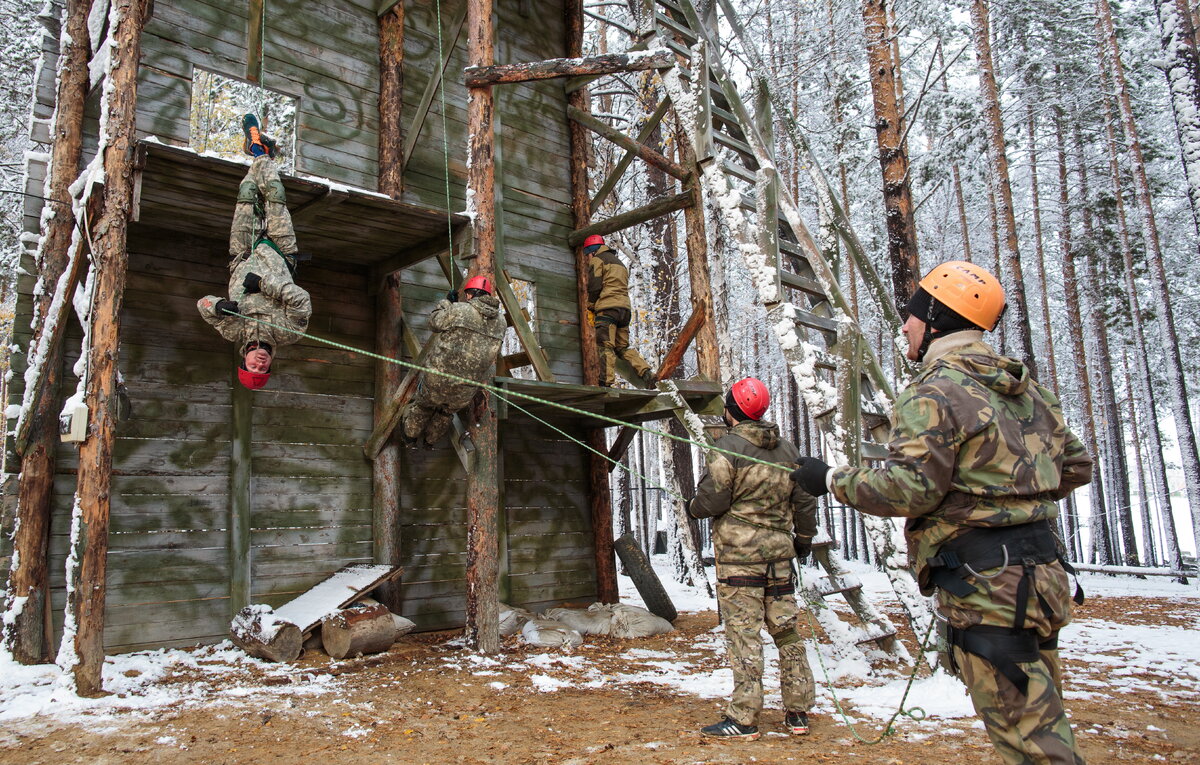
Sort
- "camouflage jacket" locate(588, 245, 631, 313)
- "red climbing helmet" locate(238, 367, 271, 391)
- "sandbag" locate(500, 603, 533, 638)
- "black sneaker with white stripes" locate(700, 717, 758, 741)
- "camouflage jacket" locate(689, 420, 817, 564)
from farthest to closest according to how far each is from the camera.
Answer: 1. "camouflage jacket" locate(588, 245, 631, 313)
2. "sandbag" locate(500, 603, 533, 638)
3. "red climbing helmet" locate(238, 367, 271, 391)
4. "camouflage jacket" locate(689, 420, 817, 564)
5. "black sneaker with white stripes" locate(700, 717, 758, 741)

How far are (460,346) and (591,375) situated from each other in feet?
11.3

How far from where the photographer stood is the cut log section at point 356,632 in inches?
267

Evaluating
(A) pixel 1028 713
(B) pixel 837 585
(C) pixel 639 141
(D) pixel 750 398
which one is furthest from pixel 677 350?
(A) pixel 1028 713

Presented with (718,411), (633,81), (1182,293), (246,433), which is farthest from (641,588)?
(1182,293)

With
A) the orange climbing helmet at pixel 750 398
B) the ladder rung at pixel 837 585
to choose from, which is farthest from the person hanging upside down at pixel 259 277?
the ladder rung at pixel 837 585

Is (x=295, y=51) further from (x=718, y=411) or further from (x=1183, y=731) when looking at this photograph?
(x=1183, y=731)

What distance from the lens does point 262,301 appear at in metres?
6.03

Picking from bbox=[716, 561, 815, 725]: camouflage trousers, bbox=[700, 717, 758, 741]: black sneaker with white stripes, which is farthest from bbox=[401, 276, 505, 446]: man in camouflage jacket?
bbox=[700, 717, 758, 741]: black sneaker with white stripes

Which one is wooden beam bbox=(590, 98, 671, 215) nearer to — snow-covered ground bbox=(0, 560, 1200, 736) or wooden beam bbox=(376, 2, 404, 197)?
wooden beam bbox=(376, 2, 404, 197)

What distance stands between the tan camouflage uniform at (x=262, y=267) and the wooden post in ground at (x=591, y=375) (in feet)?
15.2

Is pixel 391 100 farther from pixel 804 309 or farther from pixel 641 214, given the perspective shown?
pixel 804 309

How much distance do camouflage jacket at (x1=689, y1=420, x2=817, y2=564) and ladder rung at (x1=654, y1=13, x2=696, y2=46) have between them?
16.9 ft

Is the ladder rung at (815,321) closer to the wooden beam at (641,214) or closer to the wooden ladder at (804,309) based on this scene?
the wooden ladder at (804,309)

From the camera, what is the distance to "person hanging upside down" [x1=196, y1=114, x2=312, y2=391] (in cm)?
597
